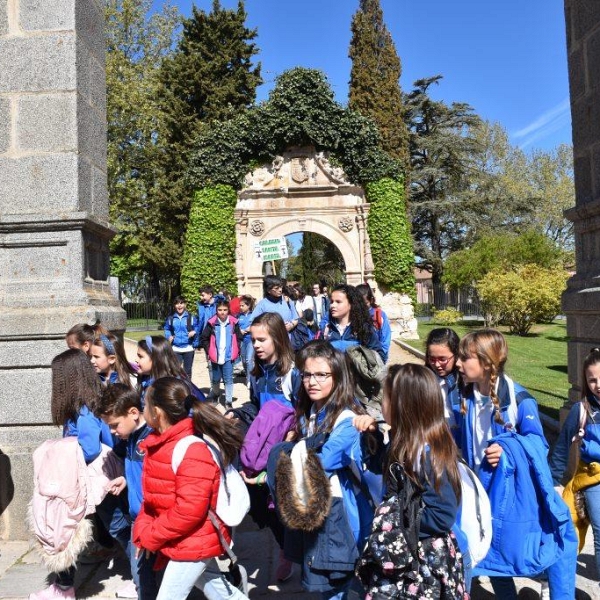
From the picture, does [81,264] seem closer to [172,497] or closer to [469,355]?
[172,497]

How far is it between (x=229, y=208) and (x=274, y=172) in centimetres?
194

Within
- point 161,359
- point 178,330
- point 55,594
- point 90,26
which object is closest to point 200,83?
point 178,330

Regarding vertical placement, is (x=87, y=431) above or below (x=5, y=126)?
below

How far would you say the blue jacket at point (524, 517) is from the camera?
2.82 metres

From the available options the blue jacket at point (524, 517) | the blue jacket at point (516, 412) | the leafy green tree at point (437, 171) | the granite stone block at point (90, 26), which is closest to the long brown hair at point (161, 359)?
the blue jacket at point (516, 412)

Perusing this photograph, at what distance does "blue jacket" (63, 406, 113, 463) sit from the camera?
11.7ft

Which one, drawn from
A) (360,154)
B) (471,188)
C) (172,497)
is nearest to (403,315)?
(360,154)

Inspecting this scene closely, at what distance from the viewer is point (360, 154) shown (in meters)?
19.7

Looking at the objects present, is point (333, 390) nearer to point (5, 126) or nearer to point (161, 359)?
point (161, 359)

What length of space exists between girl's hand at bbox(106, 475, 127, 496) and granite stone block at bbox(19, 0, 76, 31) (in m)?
3.62

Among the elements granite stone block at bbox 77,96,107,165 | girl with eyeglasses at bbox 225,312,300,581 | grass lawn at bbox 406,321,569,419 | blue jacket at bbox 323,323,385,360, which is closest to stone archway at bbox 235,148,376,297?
grass lawn at bbox 406,321,569,419

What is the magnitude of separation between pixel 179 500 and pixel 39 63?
390 cm

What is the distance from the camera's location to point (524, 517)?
2.84 meters

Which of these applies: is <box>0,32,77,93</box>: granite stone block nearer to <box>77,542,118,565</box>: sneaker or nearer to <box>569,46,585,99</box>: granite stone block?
<box>77,542,118,565</box>: sneaker
